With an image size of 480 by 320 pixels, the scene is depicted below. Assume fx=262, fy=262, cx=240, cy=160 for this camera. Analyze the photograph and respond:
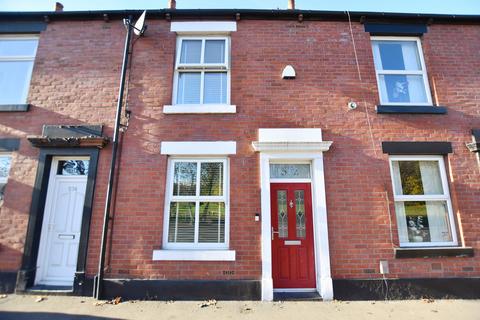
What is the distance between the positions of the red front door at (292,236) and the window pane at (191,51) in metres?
3.46

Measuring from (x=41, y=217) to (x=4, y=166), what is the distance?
57.7 inches

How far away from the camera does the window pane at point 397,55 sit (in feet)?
20.0

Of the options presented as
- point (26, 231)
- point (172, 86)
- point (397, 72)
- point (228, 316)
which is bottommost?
point (228, 316)

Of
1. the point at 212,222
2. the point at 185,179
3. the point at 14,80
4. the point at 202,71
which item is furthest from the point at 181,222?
the point at 14,80

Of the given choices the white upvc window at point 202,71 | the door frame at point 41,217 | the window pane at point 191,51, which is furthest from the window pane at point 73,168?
the window pane at point 191,51

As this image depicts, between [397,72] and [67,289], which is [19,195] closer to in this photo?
[67,289]

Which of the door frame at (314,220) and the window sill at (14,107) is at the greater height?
the window sill at (14,107)

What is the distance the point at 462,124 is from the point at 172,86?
6.32m

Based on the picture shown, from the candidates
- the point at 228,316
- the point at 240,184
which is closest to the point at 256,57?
the point at 240,184

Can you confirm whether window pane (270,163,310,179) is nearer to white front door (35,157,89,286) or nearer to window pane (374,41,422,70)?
window pane (374,41,422,70)

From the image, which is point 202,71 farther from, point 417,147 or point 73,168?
point 417,147

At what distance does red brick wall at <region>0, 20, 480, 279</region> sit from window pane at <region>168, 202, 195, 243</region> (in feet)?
0.90

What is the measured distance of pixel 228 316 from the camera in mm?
4156

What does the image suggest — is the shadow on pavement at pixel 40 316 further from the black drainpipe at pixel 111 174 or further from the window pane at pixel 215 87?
the window pane at pixel 215 87
